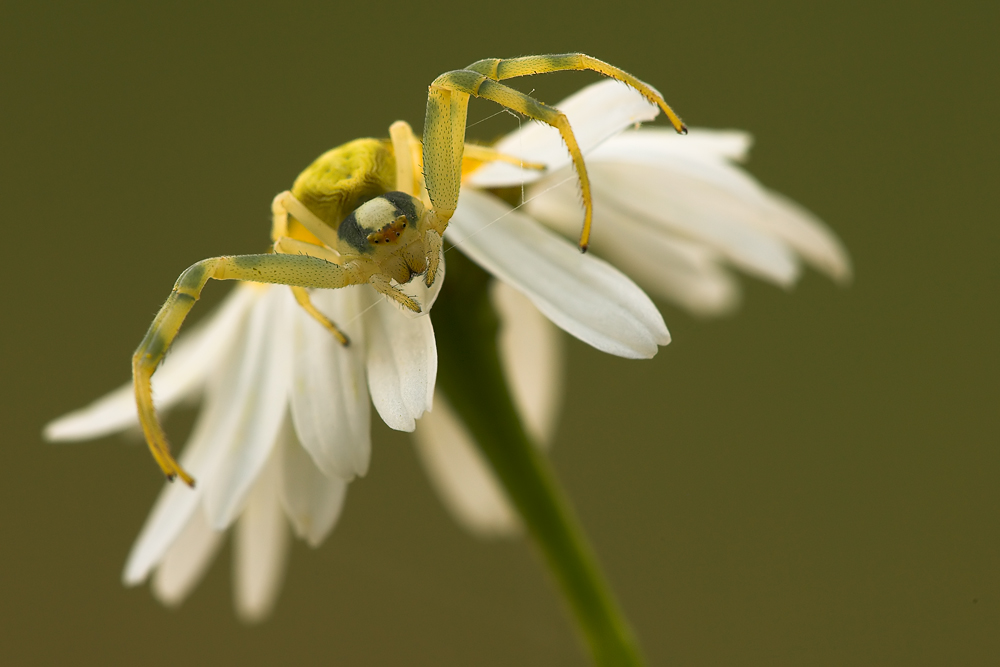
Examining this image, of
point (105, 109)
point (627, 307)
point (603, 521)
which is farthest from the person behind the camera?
point (105, 109)

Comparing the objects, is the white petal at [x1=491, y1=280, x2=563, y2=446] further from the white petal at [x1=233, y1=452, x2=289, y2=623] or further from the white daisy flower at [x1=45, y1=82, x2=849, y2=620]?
the white petal at [x1=233, y1=452, x2=289, y2=623]

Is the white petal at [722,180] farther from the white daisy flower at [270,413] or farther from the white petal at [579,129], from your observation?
the white daisy flower at [270,413]

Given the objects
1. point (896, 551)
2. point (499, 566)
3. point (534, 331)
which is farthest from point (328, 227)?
point (896, 551)

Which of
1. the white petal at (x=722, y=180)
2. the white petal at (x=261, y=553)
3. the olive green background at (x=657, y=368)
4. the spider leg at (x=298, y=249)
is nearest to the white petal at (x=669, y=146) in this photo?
the white petal at (x=722, y=180)

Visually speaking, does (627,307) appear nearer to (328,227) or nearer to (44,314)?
(328,227)

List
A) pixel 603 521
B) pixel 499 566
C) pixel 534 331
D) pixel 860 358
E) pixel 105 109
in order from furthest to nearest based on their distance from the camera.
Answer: pixel 105 109, pixel 860 358, pixel 603 521, pixel 499 566, pixel 534 331

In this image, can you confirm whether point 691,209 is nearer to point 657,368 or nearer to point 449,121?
point 449,121

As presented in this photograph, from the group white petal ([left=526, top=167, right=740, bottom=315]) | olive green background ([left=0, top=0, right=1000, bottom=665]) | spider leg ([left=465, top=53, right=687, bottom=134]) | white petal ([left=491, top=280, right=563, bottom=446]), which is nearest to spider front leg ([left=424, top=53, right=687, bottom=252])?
spider leg ([left=465, top=53, right=687, bottom=134])
